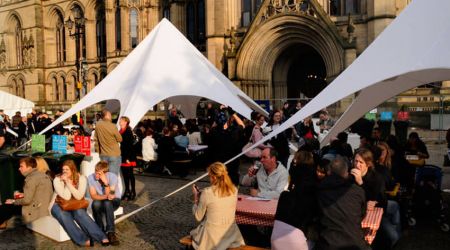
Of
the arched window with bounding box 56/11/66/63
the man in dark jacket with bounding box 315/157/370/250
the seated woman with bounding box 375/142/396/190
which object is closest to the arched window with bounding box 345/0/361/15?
the seated woman with bounding box 375/142/396/190

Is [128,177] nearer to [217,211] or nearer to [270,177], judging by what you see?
[270,177]

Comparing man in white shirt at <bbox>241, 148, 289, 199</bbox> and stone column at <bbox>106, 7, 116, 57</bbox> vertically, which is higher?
stone column at <bbox>106, 7, 116, 57</bbox>

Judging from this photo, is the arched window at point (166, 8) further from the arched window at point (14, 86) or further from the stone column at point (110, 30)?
the arched window at point (14, 86)

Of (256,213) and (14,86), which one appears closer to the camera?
(256,213)

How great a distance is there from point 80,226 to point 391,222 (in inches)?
169

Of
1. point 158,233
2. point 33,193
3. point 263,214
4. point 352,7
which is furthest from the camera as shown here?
point 352,7

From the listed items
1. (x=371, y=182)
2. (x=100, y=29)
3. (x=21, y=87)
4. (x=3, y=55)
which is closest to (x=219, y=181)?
(x=371, y=182)

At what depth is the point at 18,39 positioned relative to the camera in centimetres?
3944

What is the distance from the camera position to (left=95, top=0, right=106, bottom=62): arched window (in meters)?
34.4

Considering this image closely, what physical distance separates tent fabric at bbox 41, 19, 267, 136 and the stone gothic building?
32.9 ft

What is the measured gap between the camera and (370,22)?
20.4 m

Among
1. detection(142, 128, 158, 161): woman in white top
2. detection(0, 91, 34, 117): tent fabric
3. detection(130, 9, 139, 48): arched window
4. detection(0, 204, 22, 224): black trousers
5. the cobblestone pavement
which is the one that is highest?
detection(130, 9, 139, 48): arched window

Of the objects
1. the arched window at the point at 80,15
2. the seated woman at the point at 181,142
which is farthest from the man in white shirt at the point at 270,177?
the arched window at the point at 80,15

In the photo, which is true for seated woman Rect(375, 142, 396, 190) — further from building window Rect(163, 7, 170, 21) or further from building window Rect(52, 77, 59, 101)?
building window Rect(52, 77, 59, 101)
